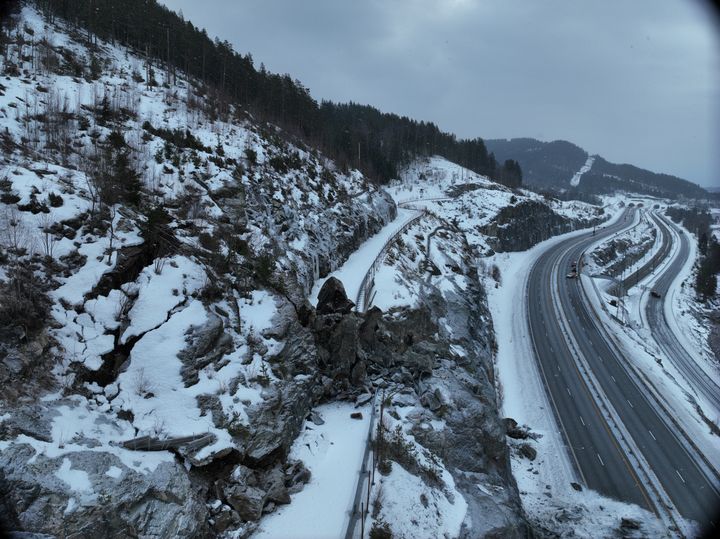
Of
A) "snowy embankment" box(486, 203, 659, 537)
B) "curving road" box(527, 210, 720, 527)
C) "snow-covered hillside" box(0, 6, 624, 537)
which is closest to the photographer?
"snow-covered hillside" box(0, 6, 624, 537)

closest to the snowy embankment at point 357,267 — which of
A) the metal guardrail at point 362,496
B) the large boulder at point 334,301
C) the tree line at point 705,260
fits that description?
the large boulder at point 334,301

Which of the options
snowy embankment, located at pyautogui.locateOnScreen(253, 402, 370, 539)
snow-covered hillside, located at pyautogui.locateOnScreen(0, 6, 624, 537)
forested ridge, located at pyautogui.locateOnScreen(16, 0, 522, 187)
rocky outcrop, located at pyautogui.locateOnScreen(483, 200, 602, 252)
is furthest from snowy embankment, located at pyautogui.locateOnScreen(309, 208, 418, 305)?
rocky outcrop, located at pyautogui.locateOnScreen(483, 200, 602, 252)

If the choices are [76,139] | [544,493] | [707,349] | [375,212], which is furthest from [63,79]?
[707,349]

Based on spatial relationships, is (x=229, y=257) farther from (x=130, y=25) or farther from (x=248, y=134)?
(x=130, y=25)

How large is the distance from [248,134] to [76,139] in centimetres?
1352

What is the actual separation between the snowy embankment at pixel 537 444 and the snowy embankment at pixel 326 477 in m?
14.8

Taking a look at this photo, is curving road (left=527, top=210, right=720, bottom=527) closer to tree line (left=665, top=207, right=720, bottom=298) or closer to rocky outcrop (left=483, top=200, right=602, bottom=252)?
rocky outcrop (left=483, top=200, right=602, bottom=252)

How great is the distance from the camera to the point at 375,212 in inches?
1494

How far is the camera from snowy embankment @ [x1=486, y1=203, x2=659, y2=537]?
21328mm

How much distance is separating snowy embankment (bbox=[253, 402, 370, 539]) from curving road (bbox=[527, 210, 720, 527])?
21.4 meters

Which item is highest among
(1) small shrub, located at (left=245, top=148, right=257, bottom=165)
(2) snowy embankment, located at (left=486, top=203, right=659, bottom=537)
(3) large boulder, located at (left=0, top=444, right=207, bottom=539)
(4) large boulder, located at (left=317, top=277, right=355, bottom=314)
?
(1) small shrub, located at (left=245, top=148, right=257, bottom=165)

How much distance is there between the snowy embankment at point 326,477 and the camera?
8922mm

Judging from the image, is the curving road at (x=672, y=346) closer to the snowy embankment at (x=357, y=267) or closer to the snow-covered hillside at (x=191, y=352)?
the snow-covered hillside at (x=191, y=352)

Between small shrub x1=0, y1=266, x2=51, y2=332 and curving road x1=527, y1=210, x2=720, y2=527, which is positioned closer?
small shrub x1=0, y1=266, x2=51, y2=332
